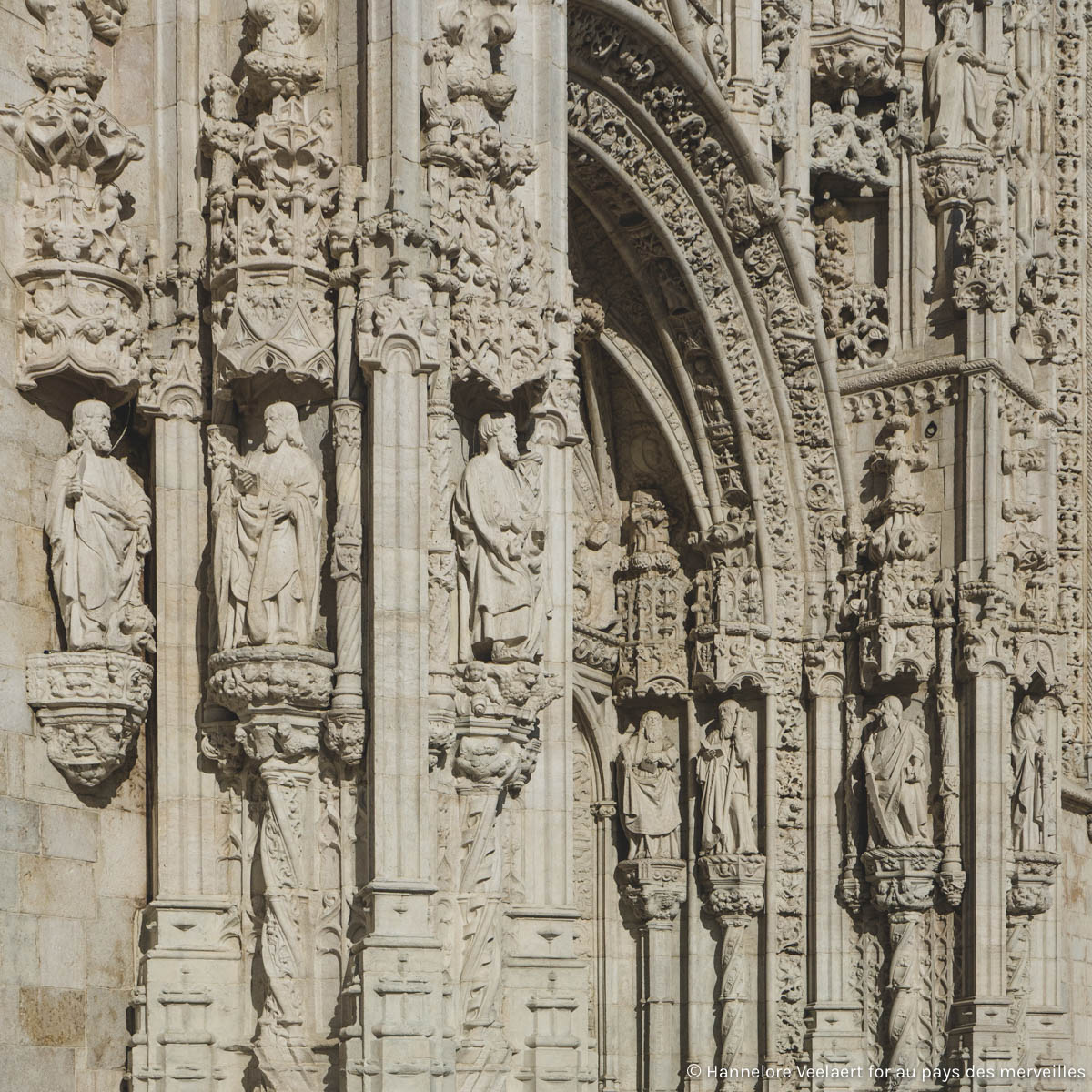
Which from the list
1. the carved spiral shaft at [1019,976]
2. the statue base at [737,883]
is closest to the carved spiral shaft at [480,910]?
the statue base at [737,883]

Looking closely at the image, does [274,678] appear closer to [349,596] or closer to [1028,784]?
[349,596]

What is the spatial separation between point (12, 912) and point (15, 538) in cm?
144

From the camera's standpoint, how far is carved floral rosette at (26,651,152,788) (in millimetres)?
9820

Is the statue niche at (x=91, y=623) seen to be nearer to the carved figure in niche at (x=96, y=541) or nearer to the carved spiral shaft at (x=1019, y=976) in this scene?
the carved figure in niche at (x=96, y=541)

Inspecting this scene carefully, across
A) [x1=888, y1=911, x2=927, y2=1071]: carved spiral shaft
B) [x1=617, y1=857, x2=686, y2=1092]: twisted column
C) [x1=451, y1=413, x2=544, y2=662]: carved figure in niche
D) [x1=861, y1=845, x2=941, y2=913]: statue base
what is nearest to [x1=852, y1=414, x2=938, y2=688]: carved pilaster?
[x1=861, y1=845, x2=941, y2=913]: statue base

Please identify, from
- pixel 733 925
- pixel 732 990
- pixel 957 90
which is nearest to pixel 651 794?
pixel 733 925

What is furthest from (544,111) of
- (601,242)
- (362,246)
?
(601,242)

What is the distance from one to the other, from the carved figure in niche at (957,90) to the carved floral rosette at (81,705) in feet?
30.7

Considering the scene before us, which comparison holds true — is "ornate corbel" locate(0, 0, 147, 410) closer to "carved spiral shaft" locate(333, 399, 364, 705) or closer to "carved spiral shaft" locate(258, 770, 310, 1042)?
"carved spiral shaft" locate(333, 399, 364, 705)

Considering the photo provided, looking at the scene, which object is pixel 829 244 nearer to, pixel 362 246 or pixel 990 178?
pixel 990 178

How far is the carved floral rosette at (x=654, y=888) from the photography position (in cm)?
1711

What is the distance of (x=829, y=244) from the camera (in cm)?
1784

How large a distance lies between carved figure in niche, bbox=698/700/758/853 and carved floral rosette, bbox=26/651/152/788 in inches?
306

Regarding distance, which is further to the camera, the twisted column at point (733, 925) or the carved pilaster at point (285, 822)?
the twisted column at point (733, 925)
